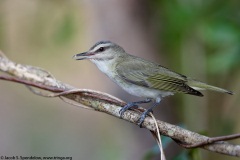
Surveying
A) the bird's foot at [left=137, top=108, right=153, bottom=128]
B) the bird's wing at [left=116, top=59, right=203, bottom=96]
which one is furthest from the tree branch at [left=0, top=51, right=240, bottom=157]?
the bird's wing at [left=116, top=59, right=203, bottom=96]

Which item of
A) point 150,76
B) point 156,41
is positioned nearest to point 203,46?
point 156,41

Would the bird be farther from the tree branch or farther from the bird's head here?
the tree branch

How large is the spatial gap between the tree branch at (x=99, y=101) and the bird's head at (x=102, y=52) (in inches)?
40.4

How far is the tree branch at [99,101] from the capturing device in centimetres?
237

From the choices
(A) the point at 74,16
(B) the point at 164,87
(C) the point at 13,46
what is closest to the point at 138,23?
(A) the point at 74,16

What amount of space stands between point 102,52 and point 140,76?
40cm

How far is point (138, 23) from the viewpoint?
5.44 m

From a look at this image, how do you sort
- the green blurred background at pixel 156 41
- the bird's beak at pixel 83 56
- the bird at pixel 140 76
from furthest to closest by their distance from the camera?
the green blurred background at pixel 156 41, the bird at pixel 140 76, the bird's beak at pixel 83 56

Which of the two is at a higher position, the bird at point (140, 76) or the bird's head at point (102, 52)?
the bird's head at point (102, 52)

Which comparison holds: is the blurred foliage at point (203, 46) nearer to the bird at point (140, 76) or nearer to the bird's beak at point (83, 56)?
the bird at point (140, 76)

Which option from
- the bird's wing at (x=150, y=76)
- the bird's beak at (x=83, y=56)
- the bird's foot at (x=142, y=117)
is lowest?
the bird's foot at (x=142, y=117)

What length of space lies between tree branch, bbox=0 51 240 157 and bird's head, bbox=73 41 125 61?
1026 millimetres

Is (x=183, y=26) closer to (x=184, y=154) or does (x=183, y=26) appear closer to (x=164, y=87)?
(x=164, y=87)

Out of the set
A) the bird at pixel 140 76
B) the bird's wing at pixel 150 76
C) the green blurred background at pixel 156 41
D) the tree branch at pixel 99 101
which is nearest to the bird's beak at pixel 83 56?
the bird at pixel 140 76
